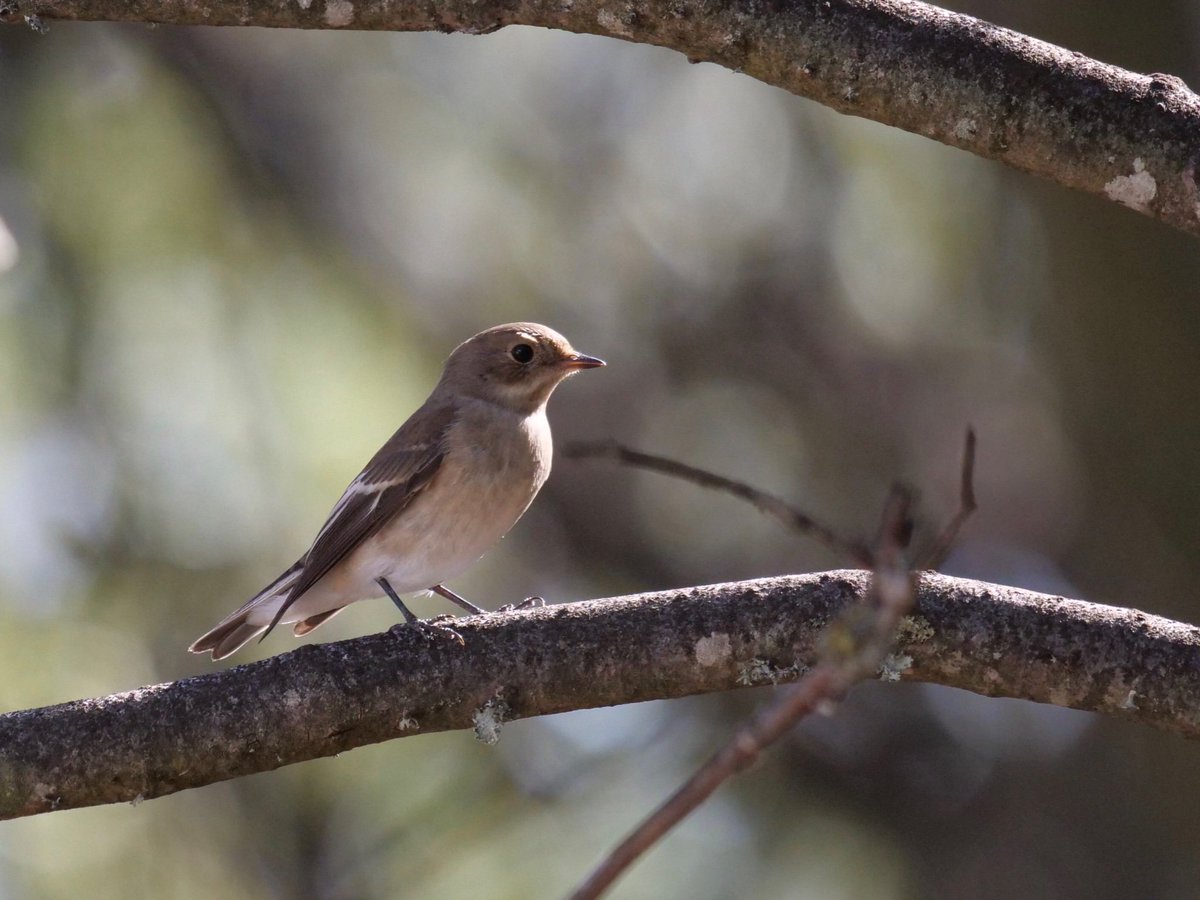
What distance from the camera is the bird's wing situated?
16.6ft

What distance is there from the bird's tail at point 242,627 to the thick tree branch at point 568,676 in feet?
5.25

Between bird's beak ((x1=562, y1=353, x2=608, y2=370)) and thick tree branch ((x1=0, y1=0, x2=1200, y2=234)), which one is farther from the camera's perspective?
bird's beak ((x1=562, y1=353, x2=608, y2=370))

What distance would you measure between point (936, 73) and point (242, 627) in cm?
315

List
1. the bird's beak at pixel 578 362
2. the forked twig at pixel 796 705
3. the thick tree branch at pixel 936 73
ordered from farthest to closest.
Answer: the bird's beak at pixel 578 362 → the thick tree branch at pixel 936 73 → the forked twig at pixel 796 705

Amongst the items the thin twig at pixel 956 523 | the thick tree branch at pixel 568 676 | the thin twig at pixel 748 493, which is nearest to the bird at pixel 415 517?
the thick tree branch at pixel 568 676

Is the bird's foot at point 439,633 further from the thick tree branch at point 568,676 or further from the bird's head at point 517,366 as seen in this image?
the bird's head at point 517,366

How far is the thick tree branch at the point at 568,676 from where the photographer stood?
→ 330 centimetres

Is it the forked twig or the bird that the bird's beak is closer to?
the bird

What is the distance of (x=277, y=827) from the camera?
624 centimetres

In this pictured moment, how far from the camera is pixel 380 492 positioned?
5.21 metres

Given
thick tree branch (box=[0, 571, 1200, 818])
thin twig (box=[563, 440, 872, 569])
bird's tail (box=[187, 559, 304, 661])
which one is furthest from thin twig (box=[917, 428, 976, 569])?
bird's tail (box=[187, 559, 304, 661])

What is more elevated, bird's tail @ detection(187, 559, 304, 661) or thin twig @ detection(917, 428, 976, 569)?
thin twig @ detection(917, 428, 976, 569)

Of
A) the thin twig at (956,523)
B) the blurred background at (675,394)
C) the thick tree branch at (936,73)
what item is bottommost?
the blurred background at (675,394)

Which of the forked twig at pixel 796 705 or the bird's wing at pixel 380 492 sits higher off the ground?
the forked twig at pixel 796 705
